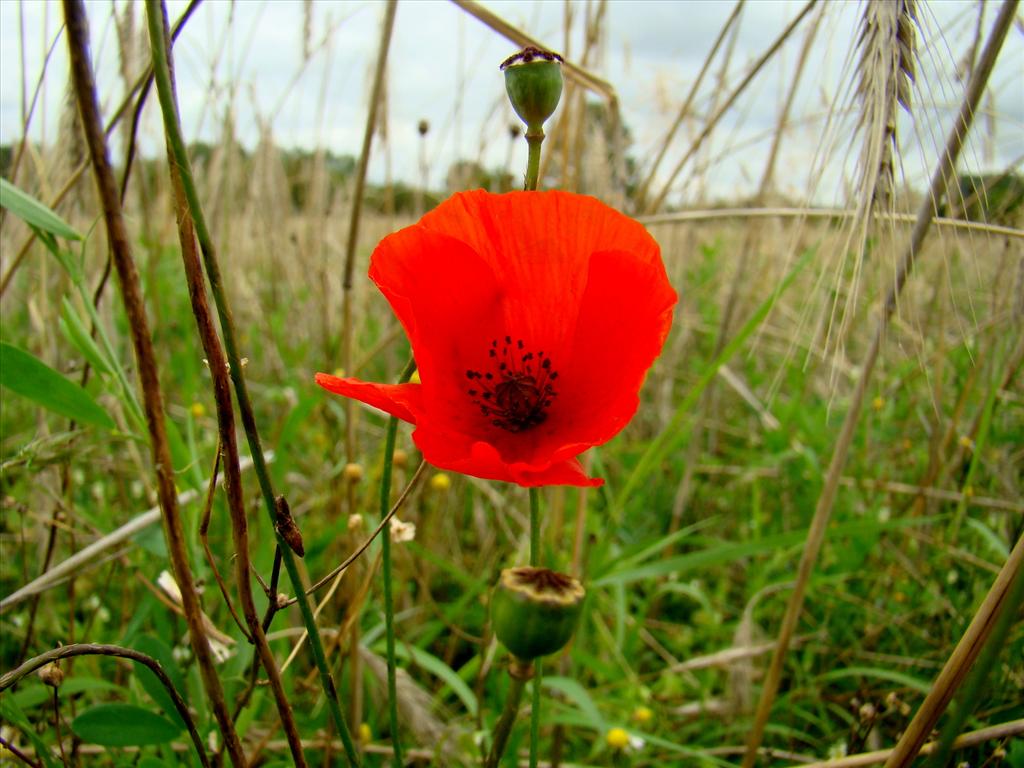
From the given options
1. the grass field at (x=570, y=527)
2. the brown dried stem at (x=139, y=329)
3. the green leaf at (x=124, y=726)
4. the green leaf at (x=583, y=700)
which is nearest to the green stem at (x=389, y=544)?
the grass field at (x=570, y=527)

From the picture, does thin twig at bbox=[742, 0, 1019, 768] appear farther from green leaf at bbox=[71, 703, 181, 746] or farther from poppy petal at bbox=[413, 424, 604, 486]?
green leaf at bbox=[71, 703, 181, 746]

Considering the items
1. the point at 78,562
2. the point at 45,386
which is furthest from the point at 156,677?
the point at 45,386

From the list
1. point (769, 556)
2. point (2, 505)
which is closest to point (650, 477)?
point (769, 556)

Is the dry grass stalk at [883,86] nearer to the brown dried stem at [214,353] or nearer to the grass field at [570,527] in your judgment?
the grass field at [570,527]

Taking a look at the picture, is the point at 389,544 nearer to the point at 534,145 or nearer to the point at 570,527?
the point at 534,145

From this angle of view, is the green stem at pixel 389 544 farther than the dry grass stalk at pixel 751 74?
No

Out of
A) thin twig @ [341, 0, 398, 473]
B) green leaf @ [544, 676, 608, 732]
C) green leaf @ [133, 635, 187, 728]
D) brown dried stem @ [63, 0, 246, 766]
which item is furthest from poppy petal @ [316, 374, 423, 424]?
green leaf @ [544, 676, 608, 732]

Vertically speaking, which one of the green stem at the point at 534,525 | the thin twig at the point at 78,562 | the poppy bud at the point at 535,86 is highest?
the poppy bud at the point at 535,86
